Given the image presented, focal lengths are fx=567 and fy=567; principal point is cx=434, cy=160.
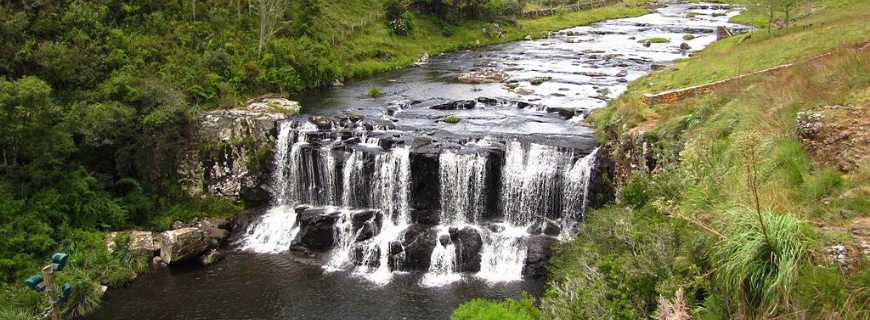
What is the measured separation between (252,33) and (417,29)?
23536 millimetres

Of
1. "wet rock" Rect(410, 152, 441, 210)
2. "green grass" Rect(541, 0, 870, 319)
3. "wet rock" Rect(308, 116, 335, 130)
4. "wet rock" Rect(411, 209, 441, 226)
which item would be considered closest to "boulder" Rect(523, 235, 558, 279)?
"green grass" Rect(541, 0, 870, 319)

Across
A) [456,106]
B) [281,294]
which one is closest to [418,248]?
[281,294]

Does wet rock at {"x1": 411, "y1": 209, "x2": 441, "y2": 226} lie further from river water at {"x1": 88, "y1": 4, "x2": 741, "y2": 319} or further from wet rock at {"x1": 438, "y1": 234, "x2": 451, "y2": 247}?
wet rock at {"x1": 438, "y1": 234, "x2": 451, "y2": 247}

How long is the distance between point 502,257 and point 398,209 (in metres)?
6.54

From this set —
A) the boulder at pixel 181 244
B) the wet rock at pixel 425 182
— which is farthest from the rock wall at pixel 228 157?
the wet rock at pixel 425 182

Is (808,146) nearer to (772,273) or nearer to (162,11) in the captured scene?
(772,273)

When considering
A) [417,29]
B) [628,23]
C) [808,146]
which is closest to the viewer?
[808,146]

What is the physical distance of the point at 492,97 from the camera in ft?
137

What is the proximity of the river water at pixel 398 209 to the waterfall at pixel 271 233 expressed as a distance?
0.06 metres

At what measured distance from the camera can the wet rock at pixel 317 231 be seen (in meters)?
27.8

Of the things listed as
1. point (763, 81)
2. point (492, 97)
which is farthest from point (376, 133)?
point (763, 81)

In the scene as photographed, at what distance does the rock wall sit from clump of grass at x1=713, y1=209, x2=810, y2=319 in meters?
26.9

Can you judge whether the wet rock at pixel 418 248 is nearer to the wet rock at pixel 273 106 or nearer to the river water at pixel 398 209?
the river water at pixel 398 209

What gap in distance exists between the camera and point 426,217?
28.8 meters
